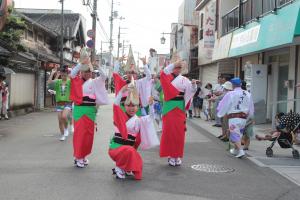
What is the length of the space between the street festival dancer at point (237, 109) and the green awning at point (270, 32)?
9.87ft

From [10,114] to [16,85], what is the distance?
1913mm

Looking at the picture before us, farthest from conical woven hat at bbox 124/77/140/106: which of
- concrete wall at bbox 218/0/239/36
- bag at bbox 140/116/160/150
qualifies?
concrete wall at bbox 218/0/239/36

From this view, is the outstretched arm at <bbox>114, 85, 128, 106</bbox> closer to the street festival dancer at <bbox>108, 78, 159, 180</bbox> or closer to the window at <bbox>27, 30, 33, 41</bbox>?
the street festival dancer at <bbox>108, 78, 159, 180</bbox>

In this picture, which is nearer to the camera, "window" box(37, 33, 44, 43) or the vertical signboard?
the vertical signboard

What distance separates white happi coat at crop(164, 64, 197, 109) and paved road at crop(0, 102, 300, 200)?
132cm

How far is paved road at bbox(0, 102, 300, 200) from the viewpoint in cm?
653

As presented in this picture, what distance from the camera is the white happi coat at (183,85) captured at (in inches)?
345

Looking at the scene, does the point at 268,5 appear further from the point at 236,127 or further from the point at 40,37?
the point at 40,37

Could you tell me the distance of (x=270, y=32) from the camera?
1424 centimetres

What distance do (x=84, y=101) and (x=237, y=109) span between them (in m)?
3.32

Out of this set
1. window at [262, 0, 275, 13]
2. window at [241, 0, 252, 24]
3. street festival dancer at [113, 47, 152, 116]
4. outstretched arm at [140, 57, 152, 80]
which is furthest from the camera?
window at [241, 0, 252, 24]

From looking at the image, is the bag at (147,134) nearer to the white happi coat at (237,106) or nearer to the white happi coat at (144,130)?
the white happi coat at (144,130)

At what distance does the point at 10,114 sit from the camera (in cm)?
2020

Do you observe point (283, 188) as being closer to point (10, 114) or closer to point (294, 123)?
point (294, 123)
